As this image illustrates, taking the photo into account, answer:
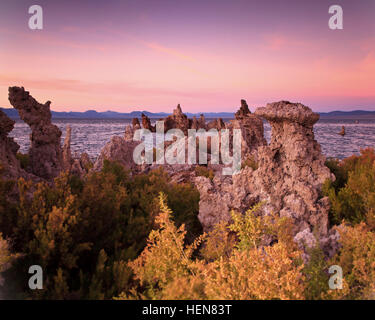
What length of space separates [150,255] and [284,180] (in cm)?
391

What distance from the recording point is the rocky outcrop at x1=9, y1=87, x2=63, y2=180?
712cm

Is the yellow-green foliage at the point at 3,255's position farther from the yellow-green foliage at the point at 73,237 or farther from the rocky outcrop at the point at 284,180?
the rocky outcrop at the point at 284,180

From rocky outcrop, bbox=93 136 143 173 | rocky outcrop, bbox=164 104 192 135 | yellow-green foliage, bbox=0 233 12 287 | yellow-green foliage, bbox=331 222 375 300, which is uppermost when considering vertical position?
rocky outcrop, bbox=164 104 192 135

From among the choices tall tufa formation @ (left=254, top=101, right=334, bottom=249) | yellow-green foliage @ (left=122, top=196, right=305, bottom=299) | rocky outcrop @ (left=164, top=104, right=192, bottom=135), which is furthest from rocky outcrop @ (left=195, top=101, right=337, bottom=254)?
rocky outcrop @ (left=164, top=104, right=192, bottom=135)

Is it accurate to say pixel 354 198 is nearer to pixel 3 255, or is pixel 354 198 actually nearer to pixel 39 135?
pixel 3 255

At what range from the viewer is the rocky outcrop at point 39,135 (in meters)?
7.12

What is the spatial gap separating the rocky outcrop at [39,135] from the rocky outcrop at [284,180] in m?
4.38

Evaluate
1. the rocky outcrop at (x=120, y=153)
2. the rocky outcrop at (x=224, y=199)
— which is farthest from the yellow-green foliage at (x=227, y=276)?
the rocky outcrop at (x=120, y=153)

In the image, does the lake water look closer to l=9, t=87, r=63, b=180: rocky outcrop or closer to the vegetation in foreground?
l=9, t=87, r=63, b=180: rocky outcrop

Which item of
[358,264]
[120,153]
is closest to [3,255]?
[358,264]

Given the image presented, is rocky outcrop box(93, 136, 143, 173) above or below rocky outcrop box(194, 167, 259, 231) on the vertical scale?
above

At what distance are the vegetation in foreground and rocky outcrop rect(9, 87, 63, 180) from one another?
3.61 metres

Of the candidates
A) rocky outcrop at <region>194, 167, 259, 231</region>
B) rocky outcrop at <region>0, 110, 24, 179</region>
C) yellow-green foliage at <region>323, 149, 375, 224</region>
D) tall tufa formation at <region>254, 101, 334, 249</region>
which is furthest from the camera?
rocky outcrop at <region>194, 167, 259, 231</region>
